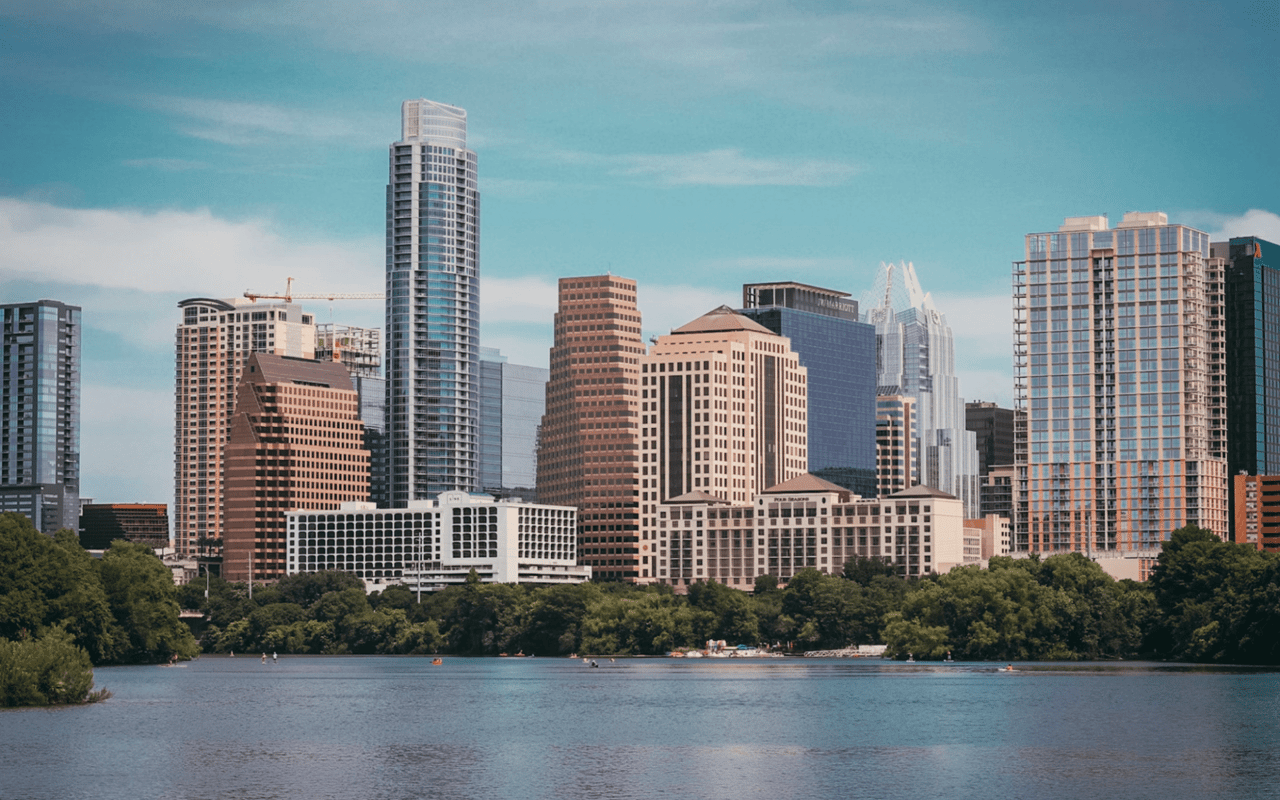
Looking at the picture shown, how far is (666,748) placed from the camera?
14288 cm

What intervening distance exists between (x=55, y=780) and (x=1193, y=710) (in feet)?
326

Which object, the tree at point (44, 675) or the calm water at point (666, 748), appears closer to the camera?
the calm water at point (666, 748)

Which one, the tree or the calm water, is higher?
the tree

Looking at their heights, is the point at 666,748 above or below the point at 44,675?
below

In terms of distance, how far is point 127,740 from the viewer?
477ft

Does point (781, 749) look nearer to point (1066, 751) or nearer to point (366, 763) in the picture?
point (1066, 751)

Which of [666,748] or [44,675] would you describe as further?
[44,675]

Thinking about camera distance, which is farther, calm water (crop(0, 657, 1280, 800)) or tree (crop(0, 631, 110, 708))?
tree (crop(0, 631, 110, 708))

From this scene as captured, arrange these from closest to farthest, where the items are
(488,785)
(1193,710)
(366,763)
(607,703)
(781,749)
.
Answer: (488,785) → (366,763) → (781,749) → (1193,710) → (607,703)

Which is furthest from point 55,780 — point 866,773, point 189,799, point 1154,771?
point 1154,771

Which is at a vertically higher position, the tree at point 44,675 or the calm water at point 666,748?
the tree at point 44,675

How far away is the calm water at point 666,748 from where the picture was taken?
117875 mm

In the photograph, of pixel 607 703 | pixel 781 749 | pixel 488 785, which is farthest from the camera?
pixel 607 703

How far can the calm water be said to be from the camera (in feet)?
387
